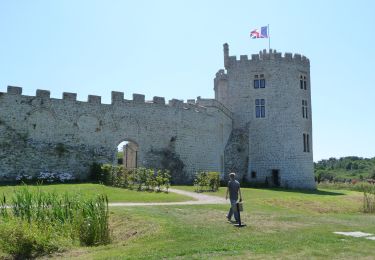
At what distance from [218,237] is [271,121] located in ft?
84.8

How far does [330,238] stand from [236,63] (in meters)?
27.6

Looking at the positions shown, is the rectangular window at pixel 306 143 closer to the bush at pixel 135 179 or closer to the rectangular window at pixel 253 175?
the rectangular window at pixel 253 175

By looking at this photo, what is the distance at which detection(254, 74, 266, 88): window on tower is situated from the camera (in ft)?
116

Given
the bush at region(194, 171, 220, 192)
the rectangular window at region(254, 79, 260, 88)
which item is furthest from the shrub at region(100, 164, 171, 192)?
the rectangular window at region(254, 79, 260, 88)

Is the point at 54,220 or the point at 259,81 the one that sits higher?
the point at 259,81

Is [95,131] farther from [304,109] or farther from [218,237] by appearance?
[218,237]

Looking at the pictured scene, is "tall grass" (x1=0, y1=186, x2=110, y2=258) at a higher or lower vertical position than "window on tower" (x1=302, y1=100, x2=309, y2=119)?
lower

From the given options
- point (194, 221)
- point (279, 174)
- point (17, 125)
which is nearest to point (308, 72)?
point (279, 174)

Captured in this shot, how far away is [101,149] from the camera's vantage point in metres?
28.1

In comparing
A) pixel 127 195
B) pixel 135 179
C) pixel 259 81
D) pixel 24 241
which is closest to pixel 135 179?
pixel 135 179

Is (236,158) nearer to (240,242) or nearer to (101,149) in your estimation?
(101,149)

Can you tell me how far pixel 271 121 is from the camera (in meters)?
35.1

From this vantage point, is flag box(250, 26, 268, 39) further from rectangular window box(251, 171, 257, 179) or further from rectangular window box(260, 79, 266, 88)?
rectangular window box(251, 171, 257, 179)

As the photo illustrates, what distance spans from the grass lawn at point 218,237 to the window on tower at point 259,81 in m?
21.7
